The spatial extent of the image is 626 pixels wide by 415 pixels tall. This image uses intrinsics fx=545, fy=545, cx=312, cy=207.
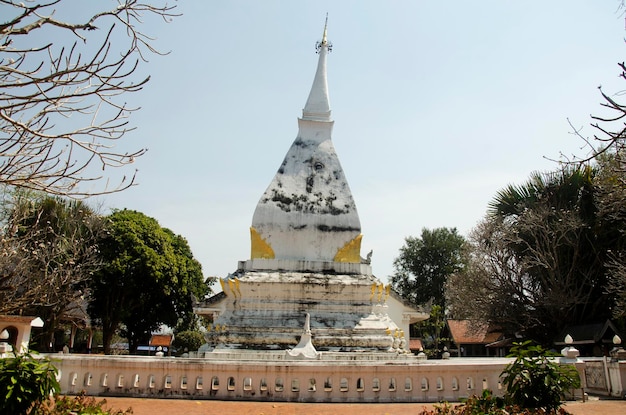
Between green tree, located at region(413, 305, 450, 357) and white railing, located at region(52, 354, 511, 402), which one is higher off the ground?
green tree, located at region(413, 305, 450, 357)

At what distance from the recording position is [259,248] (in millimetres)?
19203

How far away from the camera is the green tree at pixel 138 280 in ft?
104

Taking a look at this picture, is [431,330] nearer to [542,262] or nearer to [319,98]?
[542,262]

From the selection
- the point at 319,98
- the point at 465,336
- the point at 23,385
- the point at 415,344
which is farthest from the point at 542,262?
the point at 23,385

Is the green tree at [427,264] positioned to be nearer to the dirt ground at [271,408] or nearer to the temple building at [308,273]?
the temple building at [308,273]

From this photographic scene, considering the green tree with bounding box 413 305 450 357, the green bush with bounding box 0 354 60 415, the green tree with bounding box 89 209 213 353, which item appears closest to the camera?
the green bush with bounding box 0 354 60 415

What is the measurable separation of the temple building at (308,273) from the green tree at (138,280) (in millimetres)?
14374

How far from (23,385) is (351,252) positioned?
1357 centimetres

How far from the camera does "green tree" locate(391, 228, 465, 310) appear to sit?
1975 inches

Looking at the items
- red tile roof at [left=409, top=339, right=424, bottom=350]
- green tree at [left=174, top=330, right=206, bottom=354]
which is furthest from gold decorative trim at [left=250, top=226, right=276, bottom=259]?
red tile roof at [left=409, top=339, right=424, bottom=350]

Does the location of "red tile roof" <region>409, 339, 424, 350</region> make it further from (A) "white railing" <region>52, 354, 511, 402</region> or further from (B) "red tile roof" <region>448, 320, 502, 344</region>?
(A) "white railing" <region>52, 354, 511, 402</region>

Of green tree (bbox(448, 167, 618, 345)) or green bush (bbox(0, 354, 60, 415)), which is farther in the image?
green tree (bbox(448, 167, 618, 345))

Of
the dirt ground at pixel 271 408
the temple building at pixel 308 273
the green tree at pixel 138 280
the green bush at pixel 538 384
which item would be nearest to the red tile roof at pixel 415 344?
the green tree at pixel 138 280

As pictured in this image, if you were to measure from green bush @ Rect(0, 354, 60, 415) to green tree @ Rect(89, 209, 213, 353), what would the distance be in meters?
24.3
